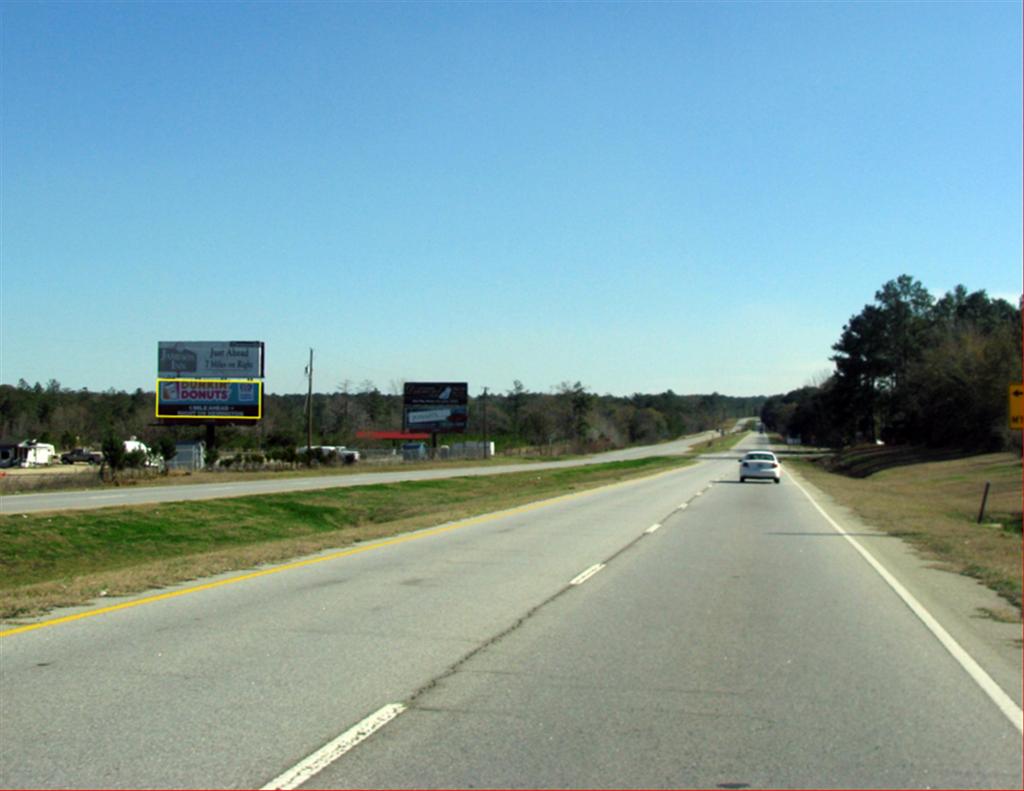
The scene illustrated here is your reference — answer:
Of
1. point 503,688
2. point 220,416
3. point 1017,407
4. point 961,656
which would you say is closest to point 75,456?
point 220,416

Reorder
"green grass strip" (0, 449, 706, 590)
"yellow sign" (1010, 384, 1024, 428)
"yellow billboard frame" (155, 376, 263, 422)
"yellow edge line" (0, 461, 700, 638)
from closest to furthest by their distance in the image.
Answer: "yellow edge line" (0, 461, 700, 638) → "yellow sign" (1010, 384, 1024, 428) → "green grass strip" (0, 449, 706, 590) → "yellow billboard frame" (155, 376, 263, 422)

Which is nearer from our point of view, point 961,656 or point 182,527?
point 961,656

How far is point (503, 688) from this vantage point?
805 cm


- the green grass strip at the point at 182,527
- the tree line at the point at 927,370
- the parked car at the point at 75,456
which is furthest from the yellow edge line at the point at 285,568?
the parked car at the point at 75,456

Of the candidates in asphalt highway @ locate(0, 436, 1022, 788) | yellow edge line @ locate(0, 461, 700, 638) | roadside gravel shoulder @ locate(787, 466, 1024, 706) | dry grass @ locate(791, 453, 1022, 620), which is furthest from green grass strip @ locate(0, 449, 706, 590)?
dry grass @ locate(791, 453, 1022, 620)

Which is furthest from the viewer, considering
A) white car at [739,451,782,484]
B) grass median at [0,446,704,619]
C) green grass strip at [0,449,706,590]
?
white car at [739,451,782,484]

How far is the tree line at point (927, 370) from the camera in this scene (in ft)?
224

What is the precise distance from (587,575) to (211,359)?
54.7m

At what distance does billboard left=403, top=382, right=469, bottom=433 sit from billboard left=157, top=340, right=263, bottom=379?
28.7 m

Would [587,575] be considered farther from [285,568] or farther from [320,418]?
[320,418]

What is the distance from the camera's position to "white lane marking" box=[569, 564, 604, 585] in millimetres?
14445

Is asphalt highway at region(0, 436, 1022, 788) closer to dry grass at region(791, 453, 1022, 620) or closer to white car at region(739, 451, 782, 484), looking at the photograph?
dry grass at region(791, 453, 1022, 620)

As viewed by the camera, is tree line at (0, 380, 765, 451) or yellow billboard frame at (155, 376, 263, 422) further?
tree line at (0, 380, 765, 451)

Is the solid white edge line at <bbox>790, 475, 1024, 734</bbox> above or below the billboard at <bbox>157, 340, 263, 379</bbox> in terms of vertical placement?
below
